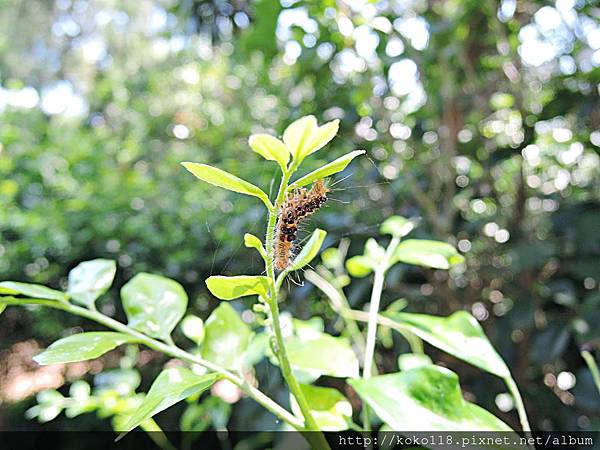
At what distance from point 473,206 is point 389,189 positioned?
0.69ft

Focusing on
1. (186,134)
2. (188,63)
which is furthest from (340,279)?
(188,63)

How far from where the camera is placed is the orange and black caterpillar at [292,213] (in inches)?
7.4

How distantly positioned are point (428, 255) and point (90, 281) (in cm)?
21

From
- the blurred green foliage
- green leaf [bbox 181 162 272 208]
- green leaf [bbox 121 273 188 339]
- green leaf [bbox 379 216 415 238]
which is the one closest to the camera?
green leaf [bbox 181 162 272 208]

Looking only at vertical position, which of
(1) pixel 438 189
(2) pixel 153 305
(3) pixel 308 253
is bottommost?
(1) pixel 438 189

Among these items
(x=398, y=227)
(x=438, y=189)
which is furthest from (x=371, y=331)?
(x=438, y=189)

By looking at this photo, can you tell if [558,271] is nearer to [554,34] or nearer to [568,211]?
[568,211]

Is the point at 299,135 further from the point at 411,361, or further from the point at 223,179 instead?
the point at 411,361

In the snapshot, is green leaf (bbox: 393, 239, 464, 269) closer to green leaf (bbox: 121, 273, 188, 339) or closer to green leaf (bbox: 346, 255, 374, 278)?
green leaf (bbox: 346, 255, 374, 278)

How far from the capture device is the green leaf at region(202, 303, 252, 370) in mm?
271

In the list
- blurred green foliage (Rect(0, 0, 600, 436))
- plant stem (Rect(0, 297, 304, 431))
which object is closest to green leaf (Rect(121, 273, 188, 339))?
plant stem (Rect(0, 297, 304, 431))

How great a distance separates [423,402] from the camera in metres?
0.24

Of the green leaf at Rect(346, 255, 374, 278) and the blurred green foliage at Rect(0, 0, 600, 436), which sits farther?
the blurred green foliage at Rect(0, 0, 600, 436)

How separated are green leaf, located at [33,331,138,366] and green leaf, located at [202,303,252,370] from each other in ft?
0.15
